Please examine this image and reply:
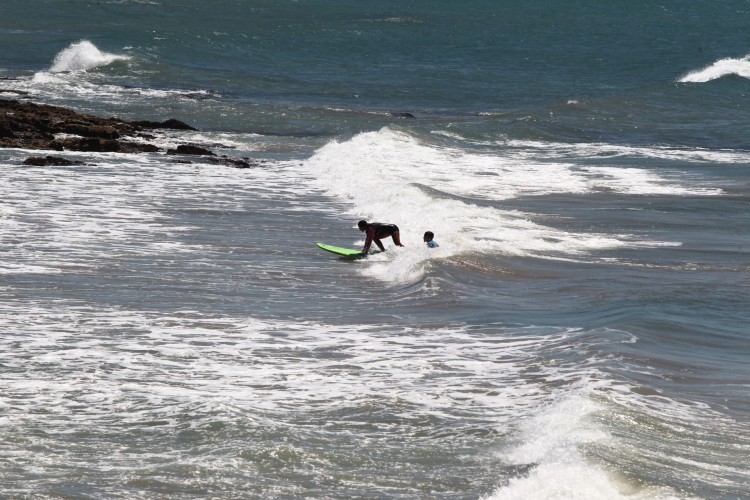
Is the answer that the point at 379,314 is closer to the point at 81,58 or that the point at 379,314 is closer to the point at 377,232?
the point at 377,232

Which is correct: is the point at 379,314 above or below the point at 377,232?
below

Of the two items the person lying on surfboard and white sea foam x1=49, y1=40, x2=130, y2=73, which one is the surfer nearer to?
the person lying on surfboard

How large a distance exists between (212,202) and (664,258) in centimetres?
936

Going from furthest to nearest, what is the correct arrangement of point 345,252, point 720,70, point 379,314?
1. point 720,70
2. point 345,252
3. point 379,314

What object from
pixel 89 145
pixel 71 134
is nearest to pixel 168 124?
pixel 71 134

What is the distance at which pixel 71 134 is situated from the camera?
33.9 metres

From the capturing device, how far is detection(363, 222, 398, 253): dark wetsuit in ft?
65.7

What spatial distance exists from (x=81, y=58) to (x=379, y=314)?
145ft

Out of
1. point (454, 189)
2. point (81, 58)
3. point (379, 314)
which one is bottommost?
point (379, 314)

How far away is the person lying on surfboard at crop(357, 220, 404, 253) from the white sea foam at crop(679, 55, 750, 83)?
146ft

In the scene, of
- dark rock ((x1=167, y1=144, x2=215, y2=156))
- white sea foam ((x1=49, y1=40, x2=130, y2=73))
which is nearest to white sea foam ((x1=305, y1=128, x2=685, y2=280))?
dark rock ((x1=167, y1=144, x2=215, y2=156))

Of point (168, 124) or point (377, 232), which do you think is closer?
point (377, 232)

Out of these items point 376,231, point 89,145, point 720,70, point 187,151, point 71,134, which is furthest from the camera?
point 720,70

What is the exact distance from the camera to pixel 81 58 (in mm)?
56938
